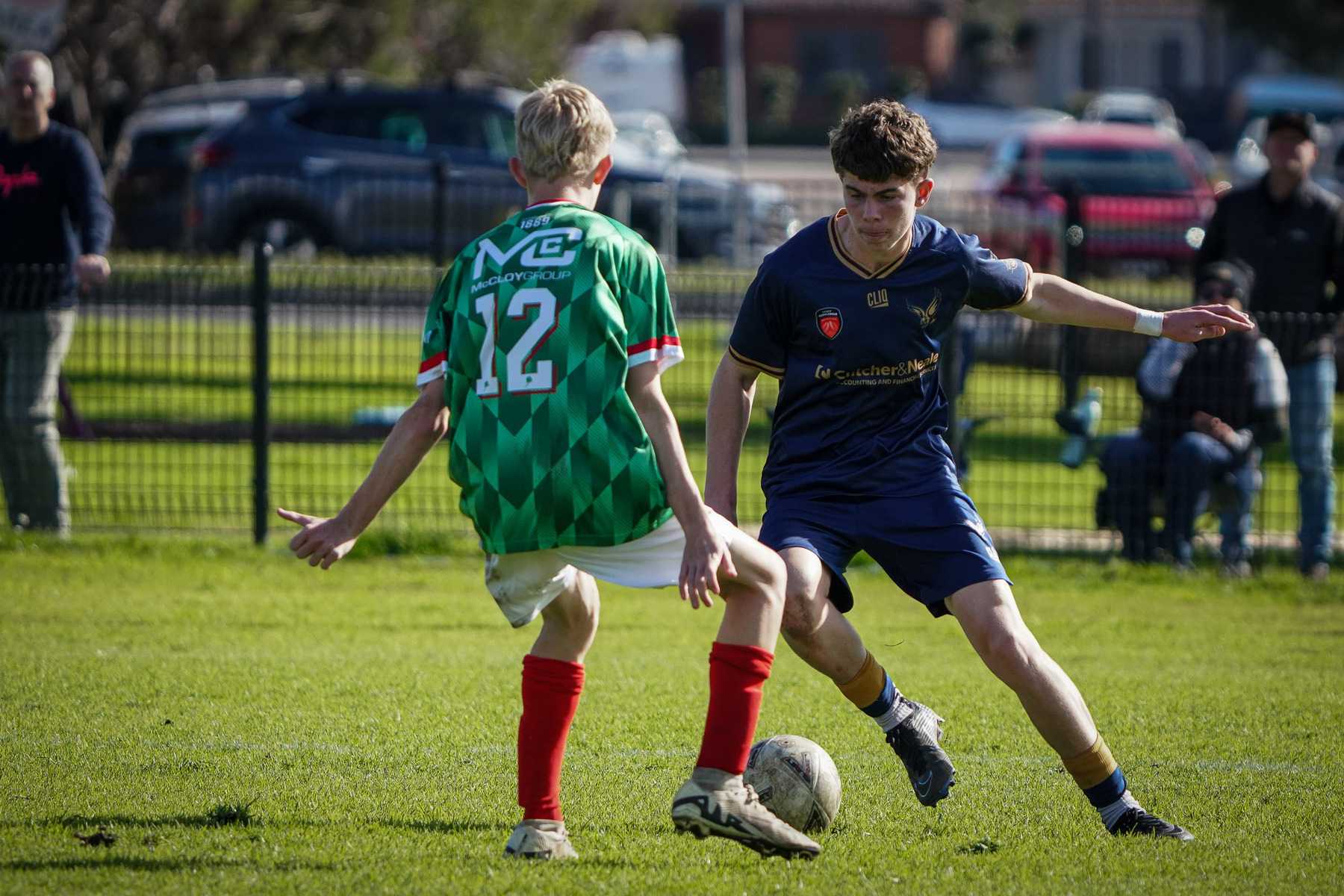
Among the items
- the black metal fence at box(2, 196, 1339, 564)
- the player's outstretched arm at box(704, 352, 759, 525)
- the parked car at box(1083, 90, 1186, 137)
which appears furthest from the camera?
the parked car at box(1083, 90, 1186, 137)

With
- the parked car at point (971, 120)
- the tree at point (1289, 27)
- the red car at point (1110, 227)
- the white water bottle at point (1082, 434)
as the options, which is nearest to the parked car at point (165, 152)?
the red car at point (1110, 227)

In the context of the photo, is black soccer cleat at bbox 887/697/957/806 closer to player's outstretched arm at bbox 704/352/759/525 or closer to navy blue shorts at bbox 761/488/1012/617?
navy blue shorts at bbox 761/488/1012/617

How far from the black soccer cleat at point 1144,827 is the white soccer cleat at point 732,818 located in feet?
3.19

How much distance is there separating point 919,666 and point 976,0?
52.1 m

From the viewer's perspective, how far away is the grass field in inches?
150

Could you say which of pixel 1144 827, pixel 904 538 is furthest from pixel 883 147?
pixel 1144 827

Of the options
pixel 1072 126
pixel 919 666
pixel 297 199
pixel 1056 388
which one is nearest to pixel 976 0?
pixel 1072 126

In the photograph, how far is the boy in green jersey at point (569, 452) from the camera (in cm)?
361

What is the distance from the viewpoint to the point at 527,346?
11.9ft

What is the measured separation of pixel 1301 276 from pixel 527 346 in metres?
6.35

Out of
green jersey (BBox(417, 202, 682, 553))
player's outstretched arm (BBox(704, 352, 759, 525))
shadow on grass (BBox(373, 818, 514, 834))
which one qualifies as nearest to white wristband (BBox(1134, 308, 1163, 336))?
player's outstretched arm (BBox(704, 352, 759, 525))

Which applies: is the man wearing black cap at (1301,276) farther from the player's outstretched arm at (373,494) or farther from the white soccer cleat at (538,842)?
the player's outstretched arm at (373,494)

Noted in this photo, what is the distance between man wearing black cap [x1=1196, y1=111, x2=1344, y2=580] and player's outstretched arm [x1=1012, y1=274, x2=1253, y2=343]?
4.25 m

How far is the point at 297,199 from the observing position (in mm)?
16594
